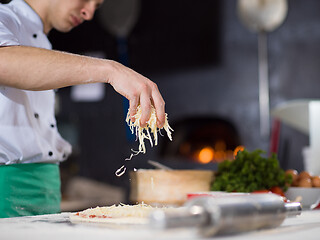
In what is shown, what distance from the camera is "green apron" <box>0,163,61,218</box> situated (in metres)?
1.53

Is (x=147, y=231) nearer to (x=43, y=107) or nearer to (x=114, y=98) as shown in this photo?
(x=43, y=107)

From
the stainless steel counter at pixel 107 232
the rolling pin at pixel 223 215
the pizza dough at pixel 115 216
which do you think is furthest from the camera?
the pizza dough at pixel 115 216

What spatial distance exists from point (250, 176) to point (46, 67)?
0.88 meters

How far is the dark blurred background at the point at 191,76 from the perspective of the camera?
4359 mm

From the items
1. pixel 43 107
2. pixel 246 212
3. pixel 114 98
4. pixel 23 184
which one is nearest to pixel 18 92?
pixel 43 107

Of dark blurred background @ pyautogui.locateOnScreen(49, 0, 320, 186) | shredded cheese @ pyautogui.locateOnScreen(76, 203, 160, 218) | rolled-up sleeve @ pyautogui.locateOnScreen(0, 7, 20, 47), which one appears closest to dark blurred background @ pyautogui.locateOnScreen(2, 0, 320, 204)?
dark blurred background @ pyautogui.locateOnScreen(49, 0, 320, 186)

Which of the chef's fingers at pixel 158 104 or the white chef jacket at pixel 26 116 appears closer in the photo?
the chef's fingers at pixel 158 104

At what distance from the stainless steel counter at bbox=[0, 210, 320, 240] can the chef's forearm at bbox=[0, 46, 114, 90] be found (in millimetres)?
364

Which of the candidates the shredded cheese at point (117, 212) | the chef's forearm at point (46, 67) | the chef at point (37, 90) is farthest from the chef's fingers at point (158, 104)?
the shredded cheese at point (117, 212)

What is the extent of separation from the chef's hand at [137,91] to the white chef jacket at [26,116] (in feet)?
1.31

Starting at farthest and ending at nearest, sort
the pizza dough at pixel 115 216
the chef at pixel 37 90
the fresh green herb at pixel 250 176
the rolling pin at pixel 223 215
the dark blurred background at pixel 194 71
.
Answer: the dark blurred background at pixel 194 71 < the fresh green herb at pixel 250 176 < the chef at pixel 37 90 < the pizza dough at pixel 115 216 < the rolling pin at pixel 223 215

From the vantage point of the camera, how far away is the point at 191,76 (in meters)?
4.82

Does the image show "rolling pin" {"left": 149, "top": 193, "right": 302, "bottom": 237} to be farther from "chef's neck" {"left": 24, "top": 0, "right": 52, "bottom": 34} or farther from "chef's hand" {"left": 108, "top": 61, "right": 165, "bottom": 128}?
"chef's neck" {"left": 24, "top": 0, "right": 52, "bottom": 34}

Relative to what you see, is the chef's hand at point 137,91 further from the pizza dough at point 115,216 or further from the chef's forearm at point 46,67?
the pizza dough at point 115,216
